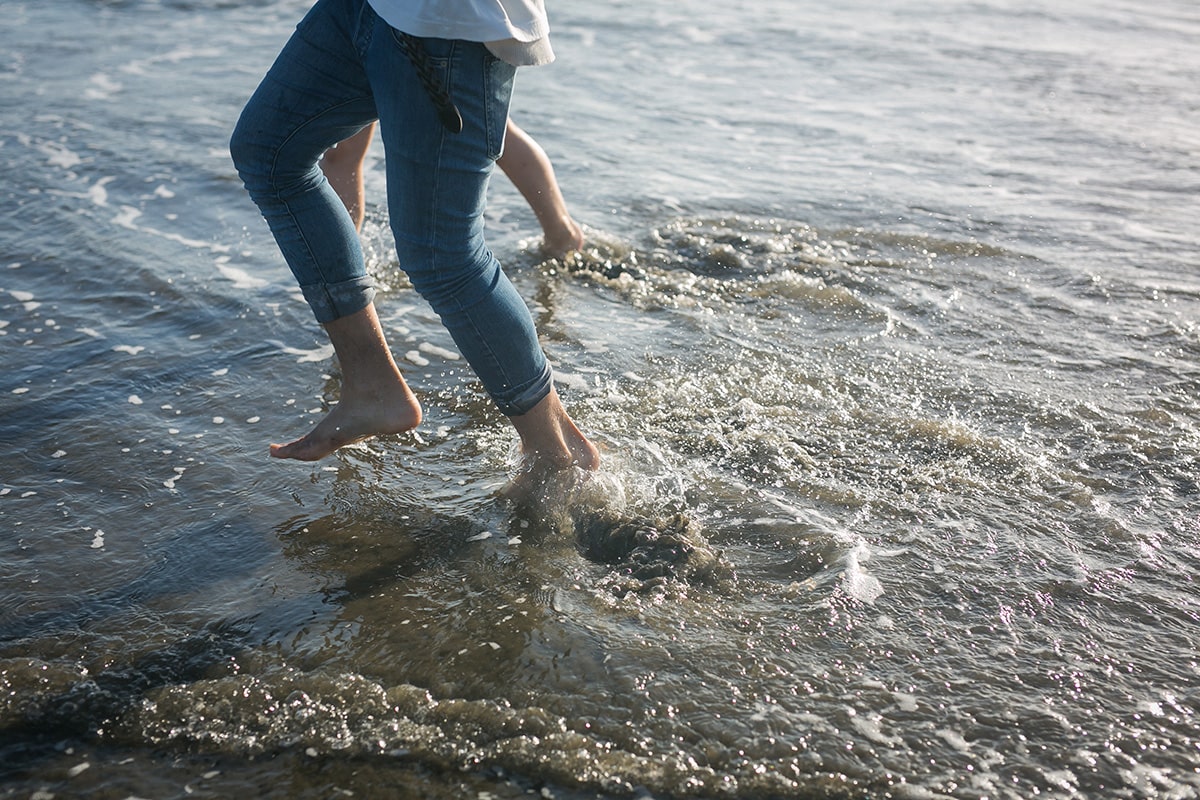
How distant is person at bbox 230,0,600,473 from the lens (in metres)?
2.12

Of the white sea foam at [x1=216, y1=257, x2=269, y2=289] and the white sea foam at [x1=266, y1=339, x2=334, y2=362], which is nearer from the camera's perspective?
the white sea foam at [x1=266, y1=339, x2=334, y2=362]

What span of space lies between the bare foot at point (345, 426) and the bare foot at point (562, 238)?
5.76 feet

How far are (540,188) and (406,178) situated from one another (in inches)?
80.8

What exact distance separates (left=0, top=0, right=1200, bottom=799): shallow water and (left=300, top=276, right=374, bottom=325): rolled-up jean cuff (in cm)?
48

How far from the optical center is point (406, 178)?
223 centimetres

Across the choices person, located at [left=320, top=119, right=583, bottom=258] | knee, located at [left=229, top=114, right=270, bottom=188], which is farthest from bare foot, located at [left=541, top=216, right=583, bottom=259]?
knee, located at [left=229, top=114, right=270, bottom=188]

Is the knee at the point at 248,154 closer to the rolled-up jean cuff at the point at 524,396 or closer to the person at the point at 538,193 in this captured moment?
the rolled-up jean cuff at the point at 524,396

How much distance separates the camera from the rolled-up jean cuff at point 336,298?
2615 mm

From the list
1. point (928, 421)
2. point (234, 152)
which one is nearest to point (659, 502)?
point (928, 421)

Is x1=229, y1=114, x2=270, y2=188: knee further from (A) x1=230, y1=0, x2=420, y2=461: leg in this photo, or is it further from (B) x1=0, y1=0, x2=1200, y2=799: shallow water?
(B) x1=0, y1=0, x2=1200, y2=799: shallow water

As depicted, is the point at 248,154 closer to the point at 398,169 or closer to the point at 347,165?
the point at 398,169

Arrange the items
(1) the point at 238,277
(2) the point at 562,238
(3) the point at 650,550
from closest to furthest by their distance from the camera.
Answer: (3) the point at 650,550 < (1) the point at 238,277 < (2) the point at 562,238

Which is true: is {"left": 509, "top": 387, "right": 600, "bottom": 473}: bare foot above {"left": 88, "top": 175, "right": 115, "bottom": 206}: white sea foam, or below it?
above

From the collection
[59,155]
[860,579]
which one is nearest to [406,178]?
[860,579]
